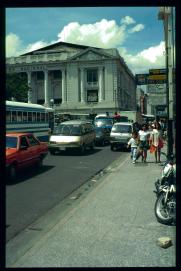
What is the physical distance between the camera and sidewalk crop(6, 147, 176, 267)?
17.6 feet

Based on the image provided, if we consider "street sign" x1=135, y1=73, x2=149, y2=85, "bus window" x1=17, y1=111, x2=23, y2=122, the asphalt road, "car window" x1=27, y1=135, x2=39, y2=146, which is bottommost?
the asphalt road

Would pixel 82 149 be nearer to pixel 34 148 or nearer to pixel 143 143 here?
pixel 143 143

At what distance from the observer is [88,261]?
17.5ft

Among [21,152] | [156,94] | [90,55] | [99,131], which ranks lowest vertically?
[21,152]

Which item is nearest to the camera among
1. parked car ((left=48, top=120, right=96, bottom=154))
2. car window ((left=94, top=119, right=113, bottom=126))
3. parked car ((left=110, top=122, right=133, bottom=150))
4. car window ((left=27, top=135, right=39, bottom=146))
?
car window ((left=27, top=135, right=39, bottom=146))

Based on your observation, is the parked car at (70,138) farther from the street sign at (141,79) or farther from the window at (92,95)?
the window at (92,95)

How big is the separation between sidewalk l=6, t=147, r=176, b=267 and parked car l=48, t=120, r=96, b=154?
11.2 meters

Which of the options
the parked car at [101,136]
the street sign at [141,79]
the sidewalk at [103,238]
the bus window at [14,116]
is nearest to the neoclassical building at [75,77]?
the parked car at [101,136]

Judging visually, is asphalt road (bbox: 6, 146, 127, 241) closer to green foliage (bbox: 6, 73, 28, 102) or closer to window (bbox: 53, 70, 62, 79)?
green foliage (bbox: 6, 73, 28, 102)

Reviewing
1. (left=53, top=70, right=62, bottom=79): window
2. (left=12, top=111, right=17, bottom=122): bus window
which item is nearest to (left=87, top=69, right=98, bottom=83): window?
(left=53, top=70, right=62, bottom=79): window

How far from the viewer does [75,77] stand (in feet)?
276

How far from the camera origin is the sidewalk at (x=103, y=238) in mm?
5367

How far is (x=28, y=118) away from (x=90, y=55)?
59089mm

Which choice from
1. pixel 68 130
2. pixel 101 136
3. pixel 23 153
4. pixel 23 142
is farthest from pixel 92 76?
pixel 23 153
